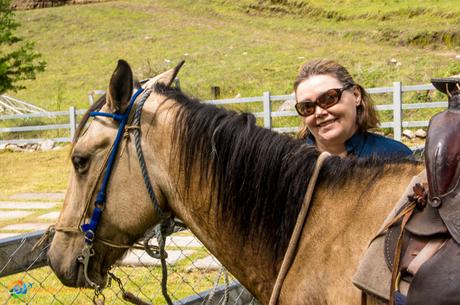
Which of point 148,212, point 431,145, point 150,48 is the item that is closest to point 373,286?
point 431,145

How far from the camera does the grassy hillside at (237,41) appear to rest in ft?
72.7

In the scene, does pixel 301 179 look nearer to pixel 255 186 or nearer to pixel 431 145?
pixel 255 186

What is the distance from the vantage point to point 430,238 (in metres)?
1.74

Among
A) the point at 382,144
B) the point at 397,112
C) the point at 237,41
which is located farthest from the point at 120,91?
the point at 237,41

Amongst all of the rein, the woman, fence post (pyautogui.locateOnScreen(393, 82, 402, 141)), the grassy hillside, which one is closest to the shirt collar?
the woman

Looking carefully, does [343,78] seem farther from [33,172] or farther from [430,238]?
[33,172]

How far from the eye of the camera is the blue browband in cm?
238

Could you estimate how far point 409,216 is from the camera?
179 centimetres

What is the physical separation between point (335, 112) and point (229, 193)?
96 cm

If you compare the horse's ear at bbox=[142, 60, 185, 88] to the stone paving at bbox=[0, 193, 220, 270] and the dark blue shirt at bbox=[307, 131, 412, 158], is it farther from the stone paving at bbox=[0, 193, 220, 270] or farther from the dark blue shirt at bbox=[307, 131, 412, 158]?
the stone paving at bbox=[0, 193, 220, 270]

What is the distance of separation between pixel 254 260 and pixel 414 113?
13282mm

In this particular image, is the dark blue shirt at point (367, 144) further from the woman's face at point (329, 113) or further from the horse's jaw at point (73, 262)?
the horse's jaw at point (73, 262)

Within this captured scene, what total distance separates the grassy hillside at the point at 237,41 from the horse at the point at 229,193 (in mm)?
15007

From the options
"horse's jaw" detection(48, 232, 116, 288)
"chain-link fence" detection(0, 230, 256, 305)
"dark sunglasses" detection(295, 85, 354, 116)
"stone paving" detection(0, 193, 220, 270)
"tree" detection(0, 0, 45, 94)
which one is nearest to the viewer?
"horse's jaw" detection(48, 232, 116, 288)
